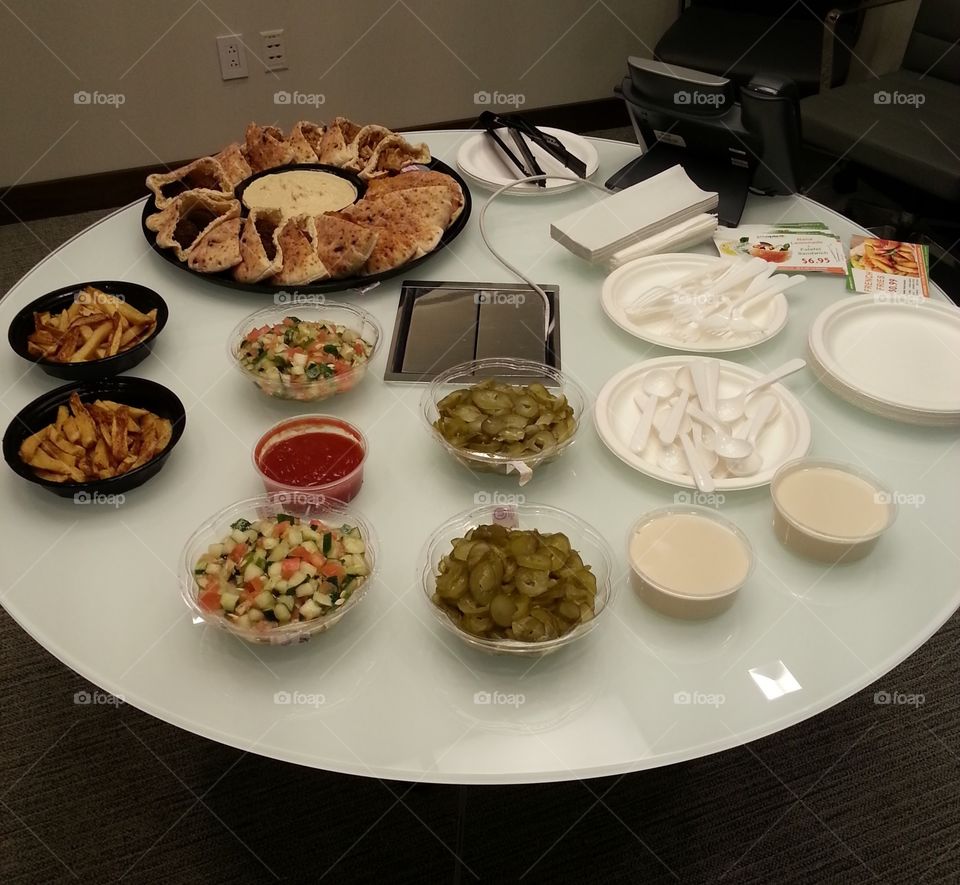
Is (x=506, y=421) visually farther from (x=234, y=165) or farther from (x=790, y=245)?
(x=234, y=165)

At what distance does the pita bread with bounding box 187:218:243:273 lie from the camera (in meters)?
1.57

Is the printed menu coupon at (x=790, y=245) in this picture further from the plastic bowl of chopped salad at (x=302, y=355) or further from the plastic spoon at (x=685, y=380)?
the plastic bowl of chopped salad at (x=302, y=355)

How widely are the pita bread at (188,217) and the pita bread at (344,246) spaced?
0.72ft

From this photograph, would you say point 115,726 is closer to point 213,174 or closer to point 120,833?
point 120,833

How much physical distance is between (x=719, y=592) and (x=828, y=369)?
53 cm

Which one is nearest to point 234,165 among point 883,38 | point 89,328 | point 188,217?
point 188,217

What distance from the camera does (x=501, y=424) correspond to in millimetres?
1194

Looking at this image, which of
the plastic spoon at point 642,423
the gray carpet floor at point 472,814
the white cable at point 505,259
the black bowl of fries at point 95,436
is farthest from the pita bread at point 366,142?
the gray carpet floor at point 472,814

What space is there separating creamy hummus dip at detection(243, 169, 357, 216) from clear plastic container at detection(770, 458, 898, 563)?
Answer: 1083mm

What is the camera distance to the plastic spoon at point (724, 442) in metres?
1.21

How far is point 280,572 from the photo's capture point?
100cm

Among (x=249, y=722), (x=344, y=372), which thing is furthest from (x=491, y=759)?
(x=344, y=372)

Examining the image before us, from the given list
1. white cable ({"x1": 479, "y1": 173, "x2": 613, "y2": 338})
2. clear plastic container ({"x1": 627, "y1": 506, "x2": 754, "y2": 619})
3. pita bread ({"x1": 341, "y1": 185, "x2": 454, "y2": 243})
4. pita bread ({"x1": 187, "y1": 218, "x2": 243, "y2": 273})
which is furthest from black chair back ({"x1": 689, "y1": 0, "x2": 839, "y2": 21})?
clear plastic container ({"x1": 627, "y1": 506, "x2": 754, "y2": 619})

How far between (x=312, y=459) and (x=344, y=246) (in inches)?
20.7
